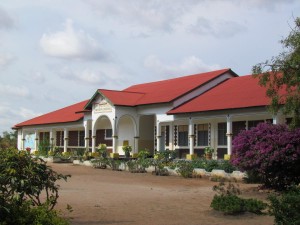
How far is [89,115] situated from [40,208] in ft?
92.9

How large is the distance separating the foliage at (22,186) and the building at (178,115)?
644 inches

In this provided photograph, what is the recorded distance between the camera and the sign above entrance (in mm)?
31531

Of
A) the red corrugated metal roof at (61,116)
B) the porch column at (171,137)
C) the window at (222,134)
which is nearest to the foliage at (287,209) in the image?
the window at (222,134)

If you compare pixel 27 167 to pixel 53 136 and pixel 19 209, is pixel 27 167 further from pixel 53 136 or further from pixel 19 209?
pixel 53 136

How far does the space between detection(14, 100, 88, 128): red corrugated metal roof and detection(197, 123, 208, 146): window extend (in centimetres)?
1128

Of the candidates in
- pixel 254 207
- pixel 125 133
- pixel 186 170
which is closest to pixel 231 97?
pixel 186 170

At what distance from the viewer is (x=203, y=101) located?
1091 inches

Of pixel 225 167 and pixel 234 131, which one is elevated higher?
pixel 234 131

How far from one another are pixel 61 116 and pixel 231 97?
1885 cm

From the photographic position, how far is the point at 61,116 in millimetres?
40375

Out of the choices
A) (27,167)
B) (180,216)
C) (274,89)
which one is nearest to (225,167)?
(274,89)

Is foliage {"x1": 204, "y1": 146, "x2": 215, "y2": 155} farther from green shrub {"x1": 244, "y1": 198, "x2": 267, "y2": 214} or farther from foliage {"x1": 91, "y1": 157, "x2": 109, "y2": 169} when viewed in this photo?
green shrub {"x1": 244, "y1": 198, "x2": 267, "y2": 214}

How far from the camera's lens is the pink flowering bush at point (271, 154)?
14.5 metres

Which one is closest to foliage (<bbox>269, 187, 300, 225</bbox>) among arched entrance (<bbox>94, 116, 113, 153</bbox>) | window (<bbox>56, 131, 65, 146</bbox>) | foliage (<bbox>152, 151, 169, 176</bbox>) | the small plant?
foliage (<bbox>152, 151, 169, 176</bbox>)
